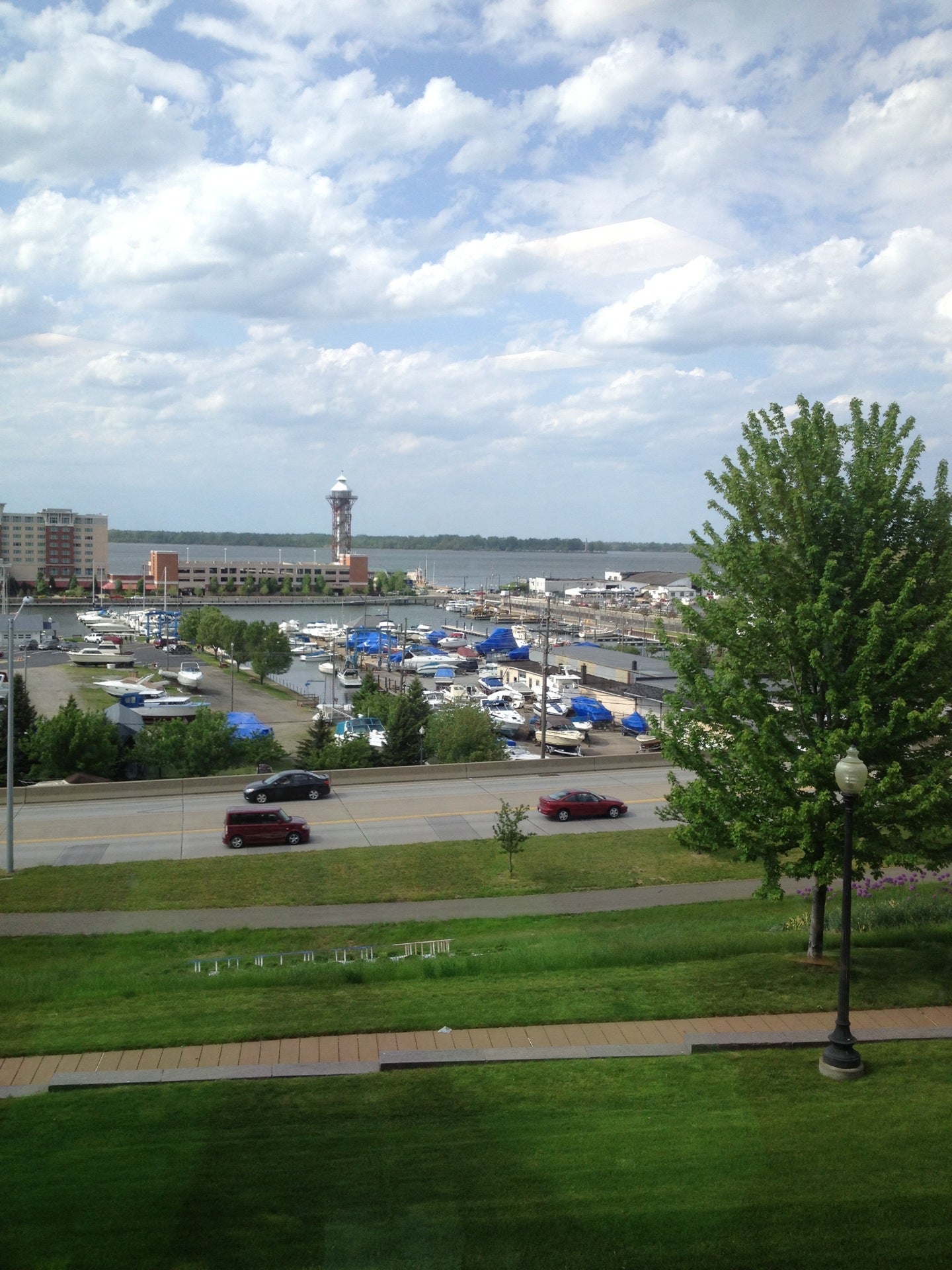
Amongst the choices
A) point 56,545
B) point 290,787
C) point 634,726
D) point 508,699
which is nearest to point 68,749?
point 290,787

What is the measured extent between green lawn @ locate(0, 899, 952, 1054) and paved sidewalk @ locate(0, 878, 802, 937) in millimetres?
1183

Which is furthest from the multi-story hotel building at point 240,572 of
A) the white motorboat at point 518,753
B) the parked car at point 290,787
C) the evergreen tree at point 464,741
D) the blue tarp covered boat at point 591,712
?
the parked car at point 290,787

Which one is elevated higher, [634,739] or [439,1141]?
[439,1141]

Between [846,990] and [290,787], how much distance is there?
1890 centimetres

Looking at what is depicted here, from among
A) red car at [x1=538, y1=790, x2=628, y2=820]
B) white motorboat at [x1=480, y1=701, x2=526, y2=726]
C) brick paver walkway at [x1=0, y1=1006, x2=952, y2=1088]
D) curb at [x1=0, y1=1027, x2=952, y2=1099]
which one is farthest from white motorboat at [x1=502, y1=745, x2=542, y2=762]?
curb at [x1=0, y1=1027, x2=952, y2=1099]

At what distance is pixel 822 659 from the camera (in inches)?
428

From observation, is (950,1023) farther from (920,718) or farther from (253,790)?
(253,790)

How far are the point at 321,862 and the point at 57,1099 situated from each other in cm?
1225

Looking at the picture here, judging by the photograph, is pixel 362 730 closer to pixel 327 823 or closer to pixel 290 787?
pixel 290 787

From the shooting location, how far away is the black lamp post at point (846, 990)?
8.47 meters

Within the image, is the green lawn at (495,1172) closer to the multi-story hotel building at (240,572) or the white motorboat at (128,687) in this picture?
the white motorboat at (128,687)

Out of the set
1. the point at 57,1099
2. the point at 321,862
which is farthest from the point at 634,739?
the point at 57,1099

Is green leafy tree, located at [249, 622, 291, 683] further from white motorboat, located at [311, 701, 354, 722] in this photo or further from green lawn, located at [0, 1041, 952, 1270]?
green lawn, located at [0, 1041, 952, 1270]

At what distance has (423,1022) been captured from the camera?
999 centimetres
